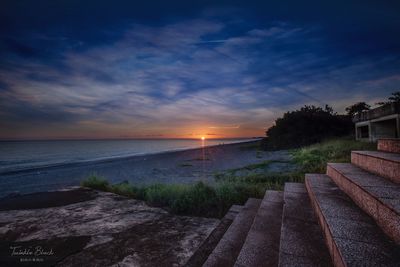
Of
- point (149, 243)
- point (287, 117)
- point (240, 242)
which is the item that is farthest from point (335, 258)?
point (287, 117)

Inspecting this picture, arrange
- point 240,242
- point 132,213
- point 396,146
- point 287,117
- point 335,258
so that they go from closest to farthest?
point 335,258 → point 240,242 → point 396,146 → point 132,213 → point 287,117

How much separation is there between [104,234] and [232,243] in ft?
7.19

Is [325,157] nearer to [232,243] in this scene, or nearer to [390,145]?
[390,145]

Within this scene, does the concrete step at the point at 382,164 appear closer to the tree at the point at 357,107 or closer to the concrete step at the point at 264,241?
the concrete step at the point at 264,241

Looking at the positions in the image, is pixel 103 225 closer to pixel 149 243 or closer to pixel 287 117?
pixel 149 243

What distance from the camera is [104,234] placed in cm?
330

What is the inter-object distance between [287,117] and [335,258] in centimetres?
2708

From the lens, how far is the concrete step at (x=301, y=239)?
1752mm

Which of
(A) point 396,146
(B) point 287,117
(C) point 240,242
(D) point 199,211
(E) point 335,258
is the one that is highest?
(B) point 287,117

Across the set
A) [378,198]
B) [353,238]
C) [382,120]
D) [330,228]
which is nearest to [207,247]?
[330,228]

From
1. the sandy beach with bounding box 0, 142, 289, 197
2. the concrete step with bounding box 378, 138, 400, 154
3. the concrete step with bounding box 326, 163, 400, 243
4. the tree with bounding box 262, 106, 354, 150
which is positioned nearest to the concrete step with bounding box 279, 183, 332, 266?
the concrete step with bounding box 326, 163, 400, 243

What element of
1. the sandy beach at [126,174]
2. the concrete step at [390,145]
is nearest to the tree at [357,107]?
the sandy beach at [126,174]

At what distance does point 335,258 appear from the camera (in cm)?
162

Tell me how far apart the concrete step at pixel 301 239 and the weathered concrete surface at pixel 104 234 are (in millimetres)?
1355
